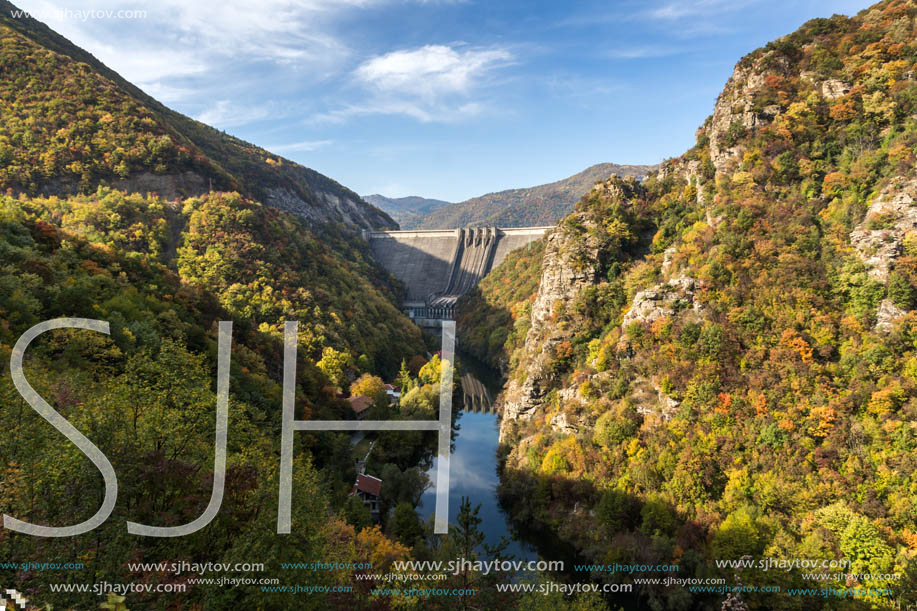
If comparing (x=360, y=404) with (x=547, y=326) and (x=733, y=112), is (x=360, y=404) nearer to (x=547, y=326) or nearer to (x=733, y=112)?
(x=547, y=326)

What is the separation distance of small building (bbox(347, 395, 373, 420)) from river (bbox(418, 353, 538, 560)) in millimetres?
7991

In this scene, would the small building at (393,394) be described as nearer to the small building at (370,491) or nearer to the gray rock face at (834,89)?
the small building at (370,491)

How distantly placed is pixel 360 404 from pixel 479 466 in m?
12.2

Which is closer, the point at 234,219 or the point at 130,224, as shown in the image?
the point at 130,224

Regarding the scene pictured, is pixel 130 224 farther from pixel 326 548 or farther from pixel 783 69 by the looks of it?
pixel 783 69

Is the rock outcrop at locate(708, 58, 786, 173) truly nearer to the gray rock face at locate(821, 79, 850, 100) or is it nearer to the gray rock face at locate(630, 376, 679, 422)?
the gray rock face at locate(821, 79, 850, 100)

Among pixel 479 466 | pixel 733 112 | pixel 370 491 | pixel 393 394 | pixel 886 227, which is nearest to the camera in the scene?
pixel 886 227

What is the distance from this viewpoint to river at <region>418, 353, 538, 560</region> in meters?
31.5

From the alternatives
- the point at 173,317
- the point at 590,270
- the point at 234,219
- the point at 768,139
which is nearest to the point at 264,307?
the point at 234,219

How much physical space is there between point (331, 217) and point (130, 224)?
67072 millimetres

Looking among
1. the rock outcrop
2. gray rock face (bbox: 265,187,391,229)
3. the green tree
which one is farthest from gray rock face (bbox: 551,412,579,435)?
gray rock face (bbox: 265,187,391,229)

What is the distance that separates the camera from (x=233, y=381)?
26.6 metres

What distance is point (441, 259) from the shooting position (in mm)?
105250

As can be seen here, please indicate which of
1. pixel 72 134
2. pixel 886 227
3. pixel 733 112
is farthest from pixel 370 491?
pixel 72 134
